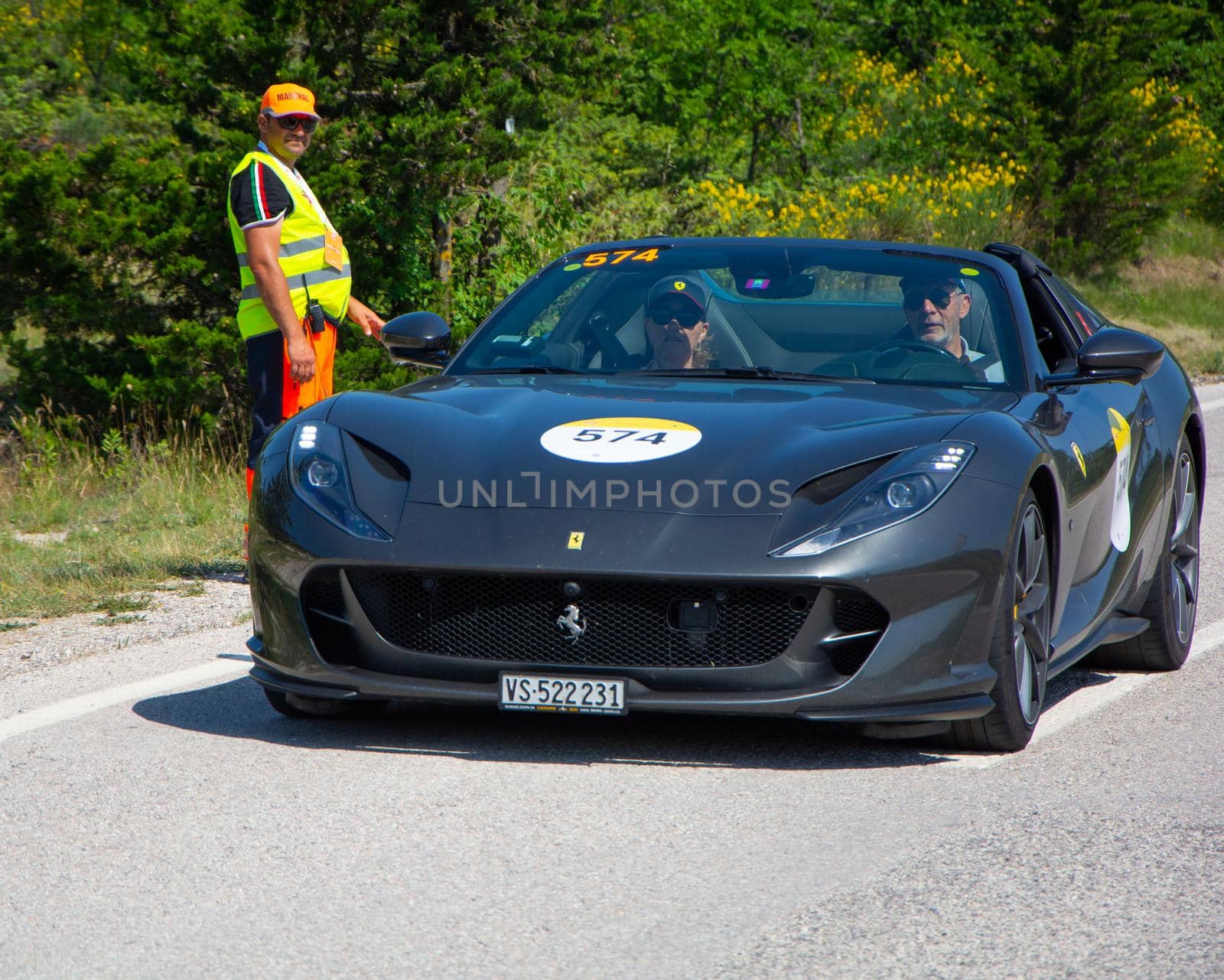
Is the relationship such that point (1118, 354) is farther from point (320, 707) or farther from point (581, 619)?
point (320, 707)

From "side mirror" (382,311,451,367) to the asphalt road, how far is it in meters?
1.18

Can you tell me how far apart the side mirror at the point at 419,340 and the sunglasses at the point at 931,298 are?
146 centimetres

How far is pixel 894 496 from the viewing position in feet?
13.9

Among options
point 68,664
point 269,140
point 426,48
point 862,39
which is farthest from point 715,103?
point 68,664

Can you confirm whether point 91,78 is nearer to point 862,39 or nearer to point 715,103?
point 715,103

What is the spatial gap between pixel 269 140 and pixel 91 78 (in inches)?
805

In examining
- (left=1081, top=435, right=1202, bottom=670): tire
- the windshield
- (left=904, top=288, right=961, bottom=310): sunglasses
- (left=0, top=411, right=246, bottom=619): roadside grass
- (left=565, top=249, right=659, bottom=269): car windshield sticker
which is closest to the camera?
the windshield

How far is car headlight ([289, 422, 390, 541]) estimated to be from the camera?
4.36 meters

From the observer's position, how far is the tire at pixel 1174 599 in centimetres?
583

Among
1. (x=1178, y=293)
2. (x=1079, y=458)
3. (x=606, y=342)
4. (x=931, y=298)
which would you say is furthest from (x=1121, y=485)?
(x=1178, y=293)

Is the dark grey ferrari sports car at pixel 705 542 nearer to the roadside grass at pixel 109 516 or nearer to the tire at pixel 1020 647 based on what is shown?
the tire at pixel 1020 647

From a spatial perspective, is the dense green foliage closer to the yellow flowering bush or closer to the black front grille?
the yellow flowering bush

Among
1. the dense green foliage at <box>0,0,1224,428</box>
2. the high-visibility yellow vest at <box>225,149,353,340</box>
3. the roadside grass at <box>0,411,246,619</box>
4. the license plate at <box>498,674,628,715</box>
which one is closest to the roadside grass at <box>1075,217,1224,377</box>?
the dense green foliage at <box>0,0,1224,428</box>

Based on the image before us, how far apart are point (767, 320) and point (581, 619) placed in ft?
5.57
